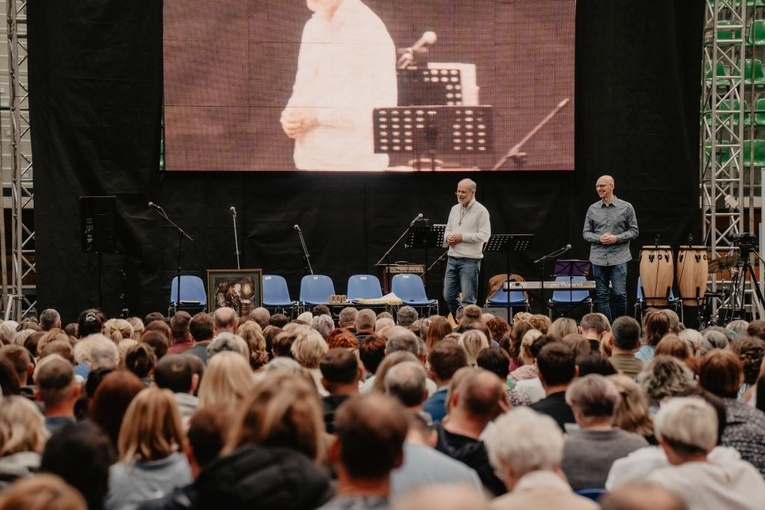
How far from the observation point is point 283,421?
2.74 meters

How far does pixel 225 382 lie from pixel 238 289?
7.32 metres

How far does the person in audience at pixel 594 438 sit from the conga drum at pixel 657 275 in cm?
796

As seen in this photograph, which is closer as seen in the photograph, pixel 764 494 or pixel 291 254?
pixel 764 494

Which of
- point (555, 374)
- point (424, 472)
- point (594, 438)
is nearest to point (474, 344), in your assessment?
point (555, 374)

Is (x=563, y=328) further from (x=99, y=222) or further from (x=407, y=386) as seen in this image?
(x=99, y=222)

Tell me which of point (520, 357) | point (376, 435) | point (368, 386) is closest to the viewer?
point (376, 435)

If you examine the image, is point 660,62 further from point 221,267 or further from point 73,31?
point 73,31

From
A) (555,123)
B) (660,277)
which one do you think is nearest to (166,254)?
(555,123)

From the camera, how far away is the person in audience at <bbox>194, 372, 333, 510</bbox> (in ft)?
8.01

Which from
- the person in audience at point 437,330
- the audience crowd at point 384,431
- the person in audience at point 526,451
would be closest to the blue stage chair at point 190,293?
the person in audience at point 437,330

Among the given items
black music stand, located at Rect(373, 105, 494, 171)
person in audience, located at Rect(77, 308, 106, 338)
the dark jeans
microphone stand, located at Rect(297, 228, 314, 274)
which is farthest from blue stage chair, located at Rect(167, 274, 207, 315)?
the dark jeans

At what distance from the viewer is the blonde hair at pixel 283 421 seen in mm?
2732

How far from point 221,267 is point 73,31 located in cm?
367

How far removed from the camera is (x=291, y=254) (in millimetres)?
13430
